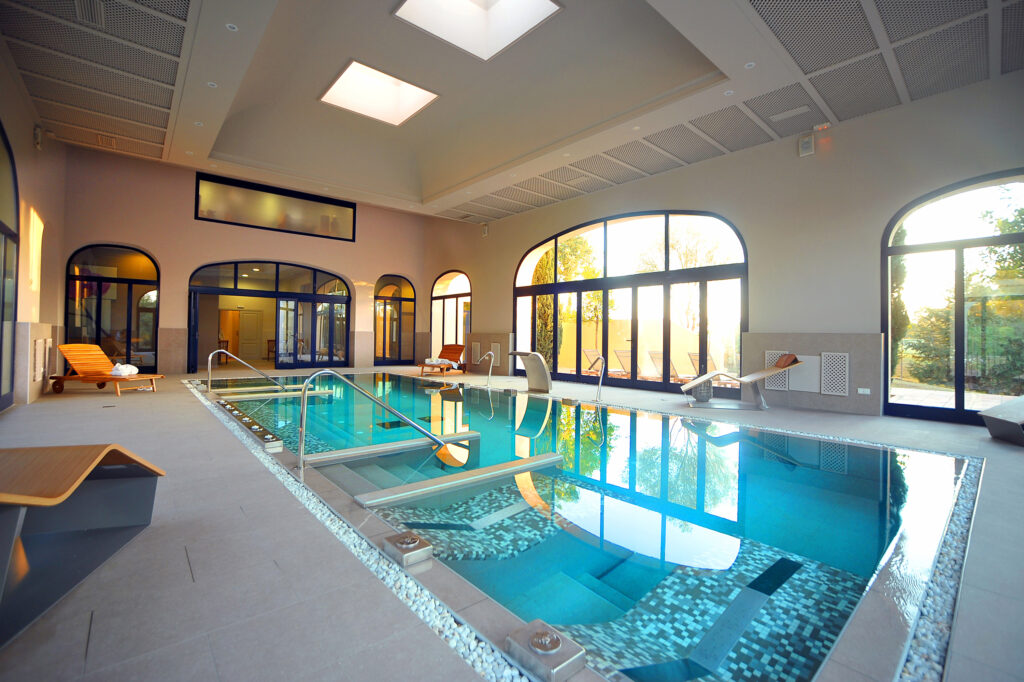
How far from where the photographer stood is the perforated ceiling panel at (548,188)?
9922 millimetres

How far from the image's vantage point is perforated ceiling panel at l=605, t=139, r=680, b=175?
8.15m

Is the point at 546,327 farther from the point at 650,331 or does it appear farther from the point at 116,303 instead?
the point at 116,303

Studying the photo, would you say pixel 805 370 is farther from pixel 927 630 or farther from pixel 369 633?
pixel 369 633

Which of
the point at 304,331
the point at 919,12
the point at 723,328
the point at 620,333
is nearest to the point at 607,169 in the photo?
the point at 620,333

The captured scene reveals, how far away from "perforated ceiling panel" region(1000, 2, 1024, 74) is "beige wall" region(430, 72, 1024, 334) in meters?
0.25

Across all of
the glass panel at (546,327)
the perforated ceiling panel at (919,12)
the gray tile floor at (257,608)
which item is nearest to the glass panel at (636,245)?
the glass panel at (546,327)

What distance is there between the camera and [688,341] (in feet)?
30.2

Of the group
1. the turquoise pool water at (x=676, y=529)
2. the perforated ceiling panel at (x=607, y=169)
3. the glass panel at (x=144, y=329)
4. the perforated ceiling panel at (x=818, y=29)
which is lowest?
the turquoise pool water at (x=676, y=529)

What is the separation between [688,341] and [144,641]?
8795 mm

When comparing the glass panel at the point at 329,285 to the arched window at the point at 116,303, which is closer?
the arched window at the point at 116,303

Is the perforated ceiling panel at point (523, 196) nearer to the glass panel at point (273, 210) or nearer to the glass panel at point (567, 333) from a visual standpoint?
the glass panel at point (567, 333)

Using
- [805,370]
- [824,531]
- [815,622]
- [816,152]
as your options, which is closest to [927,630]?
[815,622]

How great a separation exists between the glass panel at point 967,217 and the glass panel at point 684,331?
10.1 ft

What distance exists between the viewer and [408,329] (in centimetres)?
1530
